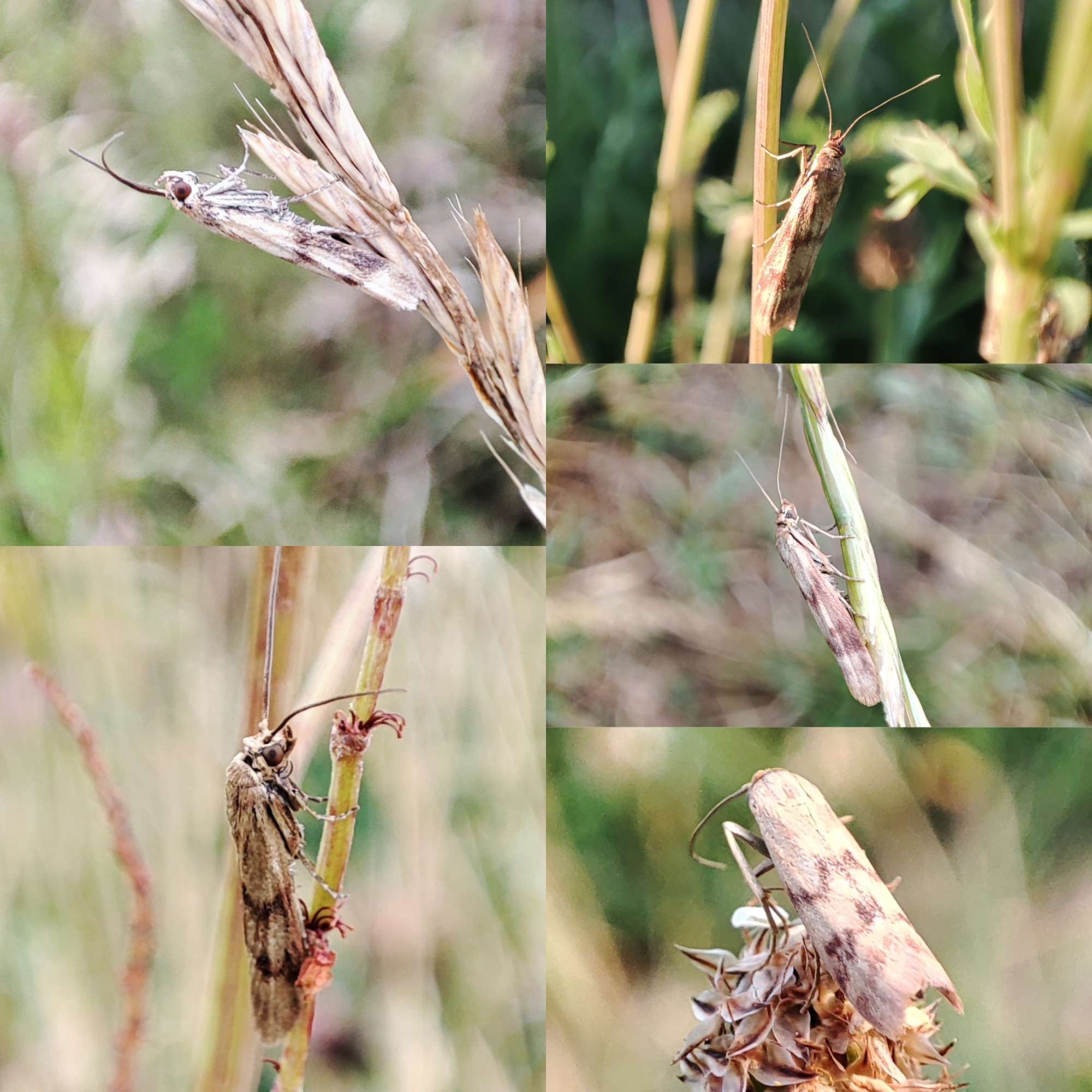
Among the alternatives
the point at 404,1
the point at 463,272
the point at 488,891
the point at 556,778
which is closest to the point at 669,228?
the point at 463,272

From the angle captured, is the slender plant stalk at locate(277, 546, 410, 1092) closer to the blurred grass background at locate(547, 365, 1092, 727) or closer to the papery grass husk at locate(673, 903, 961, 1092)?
the blurred grass background at locate(547, 365, 1092, 727)

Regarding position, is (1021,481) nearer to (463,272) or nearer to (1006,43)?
(1006,43)

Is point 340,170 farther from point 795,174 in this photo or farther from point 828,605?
point 828,605

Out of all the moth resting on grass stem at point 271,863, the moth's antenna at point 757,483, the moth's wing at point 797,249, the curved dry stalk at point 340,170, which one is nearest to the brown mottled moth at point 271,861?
the moth resting on grass stem at point 271,863

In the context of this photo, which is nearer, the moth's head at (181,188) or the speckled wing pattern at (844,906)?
the speckled wing pattern at (844,906)

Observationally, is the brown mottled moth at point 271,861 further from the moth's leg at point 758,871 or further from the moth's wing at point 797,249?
the moth's wing at point 797,249
